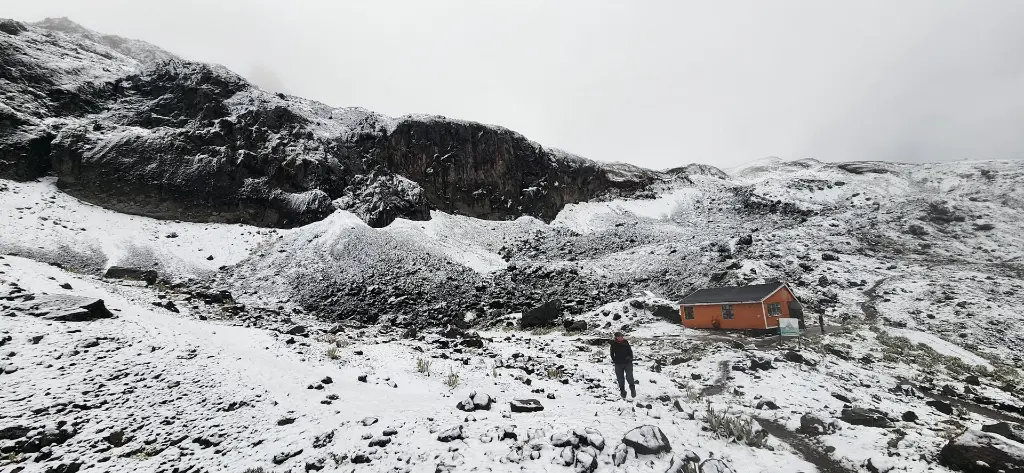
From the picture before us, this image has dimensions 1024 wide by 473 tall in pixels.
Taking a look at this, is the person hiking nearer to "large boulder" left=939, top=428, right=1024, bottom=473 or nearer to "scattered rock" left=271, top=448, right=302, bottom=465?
"large boulder" left=939, top=428, right=1024, bottom=473

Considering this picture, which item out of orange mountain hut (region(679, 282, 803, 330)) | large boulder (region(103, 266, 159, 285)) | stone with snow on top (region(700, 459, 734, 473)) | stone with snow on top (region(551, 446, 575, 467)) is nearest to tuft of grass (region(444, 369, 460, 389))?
stone with snow on top (region(551, 446, 575, 467))

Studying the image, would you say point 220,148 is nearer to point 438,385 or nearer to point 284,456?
point 438,385

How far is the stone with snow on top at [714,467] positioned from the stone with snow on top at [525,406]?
4.05m

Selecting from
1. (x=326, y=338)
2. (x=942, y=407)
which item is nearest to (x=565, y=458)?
(x=942, y=407)

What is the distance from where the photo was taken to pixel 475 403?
33.4ft

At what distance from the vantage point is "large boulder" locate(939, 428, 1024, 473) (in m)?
6.93

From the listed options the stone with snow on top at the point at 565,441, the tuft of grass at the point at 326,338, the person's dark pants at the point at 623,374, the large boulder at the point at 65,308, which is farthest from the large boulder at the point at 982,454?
the large boulder at the point at 65,308

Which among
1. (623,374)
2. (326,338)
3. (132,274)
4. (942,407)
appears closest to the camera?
(623,374)

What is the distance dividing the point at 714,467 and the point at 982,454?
5073mm

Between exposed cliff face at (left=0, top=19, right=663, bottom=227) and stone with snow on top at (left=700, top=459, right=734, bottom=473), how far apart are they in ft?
124

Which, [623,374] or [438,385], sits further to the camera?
[438,385]

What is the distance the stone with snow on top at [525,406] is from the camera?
32.8 feet

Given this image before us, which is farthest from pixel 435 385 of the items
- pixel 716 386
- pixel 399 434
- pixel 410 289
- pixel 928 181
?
pixel 928 181

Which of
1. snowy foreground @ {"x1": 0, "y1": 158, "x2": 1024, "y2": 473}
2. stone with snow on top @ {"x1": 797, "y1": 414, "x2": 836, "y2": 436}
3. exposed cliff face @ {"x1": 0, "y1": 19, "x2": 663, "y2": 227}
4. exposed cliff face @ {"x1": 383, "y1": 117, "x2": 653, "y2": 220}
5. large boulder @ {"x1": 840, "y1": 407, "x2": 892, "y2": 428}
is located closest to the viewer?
snowy foreground @ {"x1": 0, "y1": 158, "x2": 1024, "y2": 473}
